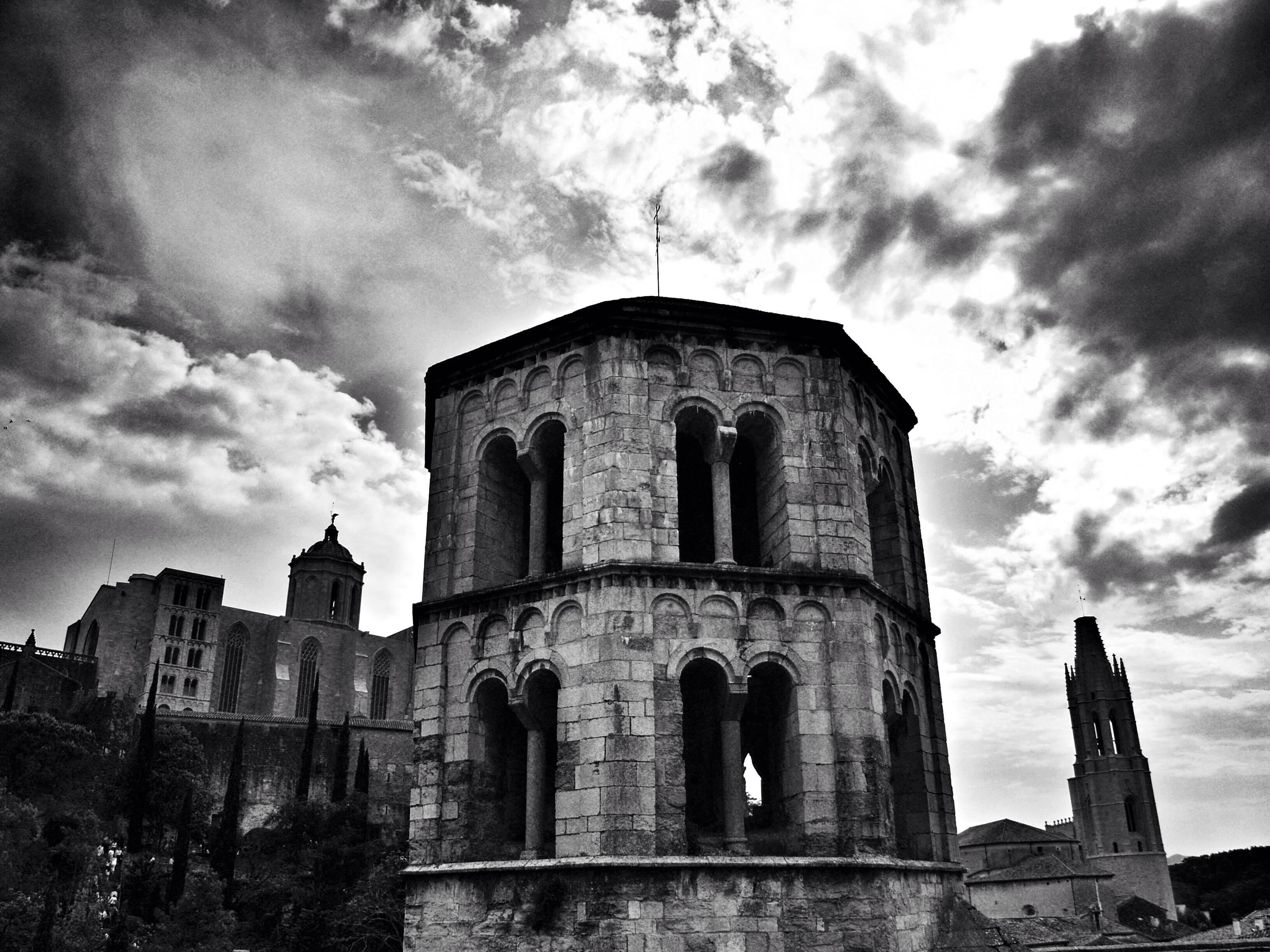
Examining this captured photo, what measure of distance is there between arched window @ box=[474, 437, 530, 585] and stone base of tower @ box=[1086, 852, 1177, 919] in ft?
263

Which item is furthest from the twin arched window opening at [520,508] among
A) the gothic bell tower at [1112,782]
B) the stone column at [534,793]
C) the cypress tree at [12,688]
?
the gothic bell tower at [1112,782]

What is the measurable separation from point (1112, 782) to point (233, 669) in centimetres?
7207

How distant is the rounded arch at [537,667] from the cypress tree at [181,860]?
3311 centimetres

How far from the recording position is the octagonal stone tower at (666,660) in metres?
13.0

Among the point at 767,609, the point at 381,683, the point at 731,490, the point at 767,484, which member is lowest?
the point at 767,609

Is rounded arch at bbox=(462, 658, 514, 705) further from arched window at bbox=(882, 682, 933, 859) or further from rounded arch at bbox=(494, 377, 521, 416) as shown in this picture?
arched window at bbox=(882, 682, 933, 859)

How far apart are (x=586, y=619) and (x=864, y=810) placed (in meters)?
4.37

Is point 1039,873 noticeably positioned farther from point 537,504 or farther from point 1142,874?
point 537,504

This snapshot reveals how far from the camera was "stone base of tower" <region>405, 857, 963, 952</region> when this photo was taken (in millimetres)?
12469

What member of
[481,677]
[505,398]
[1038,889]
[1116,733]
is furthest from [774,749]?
→ [1116,733]

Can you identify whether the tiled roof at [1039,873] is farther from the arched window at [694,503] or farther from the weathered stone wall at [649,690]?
the weathered stone wall at [649,690]

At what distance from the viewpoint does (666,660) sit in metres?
13.8

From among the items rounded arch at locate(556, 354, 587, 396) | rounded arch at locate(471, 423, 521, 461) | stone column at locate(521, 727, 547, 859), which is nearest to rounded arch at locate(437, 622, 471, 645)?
stone column at locate(521, 727, 547, 859)

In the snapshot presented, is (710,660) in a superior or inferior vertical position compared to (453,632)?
Result: inferior
